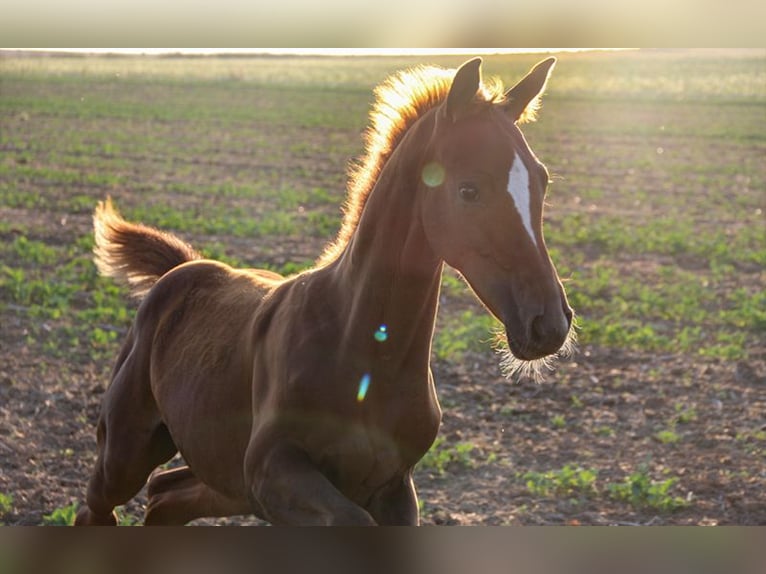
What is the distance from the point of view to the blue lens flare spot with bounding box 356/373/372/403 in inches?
150

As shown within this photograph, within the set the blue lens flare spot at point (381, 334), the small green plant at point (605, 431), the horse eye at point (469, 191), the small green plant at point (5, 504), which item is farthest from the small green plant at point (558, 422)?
the horse eye at point (469, 191)

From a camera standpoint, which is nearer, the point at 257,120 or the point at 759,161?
the point at 759,161

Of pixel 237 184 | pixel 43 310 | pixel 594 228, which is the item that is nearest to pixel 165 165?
pixel 237 184

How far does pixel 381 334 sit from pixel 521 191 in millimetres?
751

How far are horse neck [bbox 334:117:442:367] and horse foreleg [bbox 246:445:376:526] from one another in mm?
487

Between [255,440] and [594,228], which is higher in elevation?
[255,440]

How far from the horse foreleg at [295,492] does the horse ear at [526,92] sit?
147 centimetres

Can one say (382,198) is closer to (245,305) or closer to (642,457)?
(245,305)

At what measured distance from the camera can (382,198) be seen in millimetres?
3873

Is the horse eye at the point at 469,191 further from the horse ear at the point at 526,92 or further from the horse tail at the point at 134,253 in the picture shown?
the horse tail at the point at 134,253

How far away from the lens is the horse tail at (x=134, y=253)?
558 centimetres

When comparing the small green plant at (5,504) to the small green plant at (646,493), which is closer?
the small green plant at (5,504)

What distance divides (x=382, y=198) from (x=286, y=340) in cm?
64

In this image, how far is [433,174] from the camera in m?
3.72
